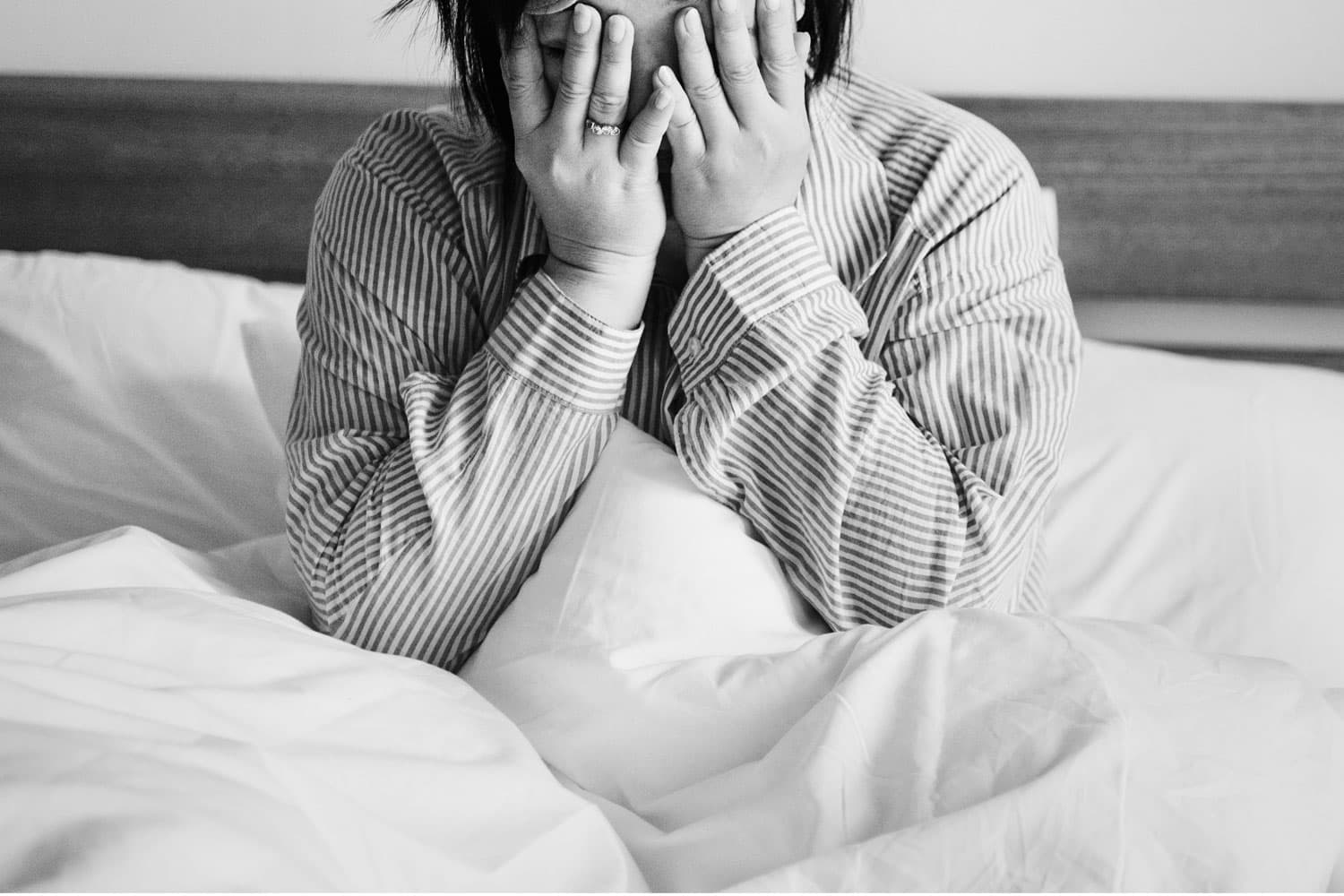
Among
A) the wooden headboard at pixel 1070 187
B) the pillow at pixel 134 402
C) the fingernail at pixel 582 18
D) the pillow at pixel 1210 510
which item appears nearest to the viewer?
the fingernail at pixel 582 18

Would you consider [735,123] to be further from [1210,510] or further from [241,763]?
[1210,510]

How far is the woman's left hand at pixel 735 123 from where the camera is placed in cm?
73

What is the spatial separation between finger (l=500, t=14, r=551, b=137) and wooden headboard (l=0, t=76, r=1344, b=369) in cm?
75

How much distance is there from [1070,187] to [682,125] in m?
0.80

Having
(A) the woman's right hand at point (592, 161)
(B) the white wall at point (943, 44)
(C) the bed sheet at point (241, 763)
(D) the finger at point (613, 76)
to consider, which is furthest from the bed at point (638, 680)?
(B) the white wall at point (943, 44)

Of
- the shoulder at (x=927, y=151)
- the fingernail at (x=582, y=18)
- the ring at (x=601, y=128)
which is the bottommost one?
the shoulder at (x=927, y=151)

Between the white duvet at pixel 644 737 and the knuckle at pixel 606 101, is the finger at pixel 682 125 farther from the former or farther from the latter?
the white duvet at pixel 644 737

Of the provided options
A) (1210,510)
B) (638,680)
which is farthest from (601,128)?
(1210,510)

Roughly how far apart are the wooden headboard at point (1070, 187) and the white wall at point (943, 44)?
0.19 ft

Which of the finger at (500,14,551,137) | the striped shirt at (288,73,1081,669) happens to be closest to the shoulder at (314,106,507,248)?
the striped shirt at (288,73,1081,669)

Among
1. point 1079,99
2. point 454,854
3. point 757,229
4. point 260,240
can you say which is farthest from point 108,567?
point 1079,99

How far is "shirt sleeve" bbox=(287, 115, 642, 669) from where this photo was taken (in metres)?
0.79

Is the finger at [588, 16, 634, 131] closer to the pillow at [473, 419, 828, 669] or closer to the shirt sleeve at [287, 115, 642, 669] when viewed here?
the shirt sleeve at [287, 115, 642, 669]

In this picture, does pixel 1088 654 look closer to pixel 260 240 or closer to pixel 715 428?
pixel 715 428
